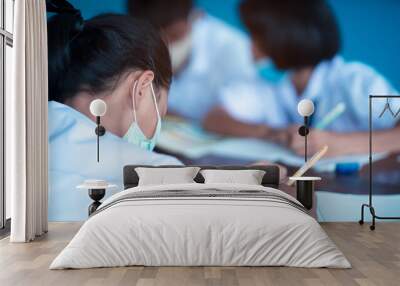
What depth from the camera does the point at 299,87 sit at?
7910 millimetres

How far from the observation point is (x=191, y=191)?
582cm

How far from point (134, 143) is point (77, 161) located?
79 centimetres

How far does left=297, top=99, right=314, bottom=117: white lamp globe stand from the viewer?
24.6 feet

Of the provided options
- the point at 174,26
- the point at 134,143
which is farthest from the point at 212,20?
the point at 134,143

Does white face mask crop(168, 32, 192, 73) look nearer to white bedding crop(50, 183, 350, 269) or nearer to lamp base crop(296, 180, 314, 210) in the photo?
lamp base crop(296, 180, 314, 210)

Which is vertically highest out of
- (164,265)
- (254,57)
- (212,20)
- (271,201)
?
(212,20)

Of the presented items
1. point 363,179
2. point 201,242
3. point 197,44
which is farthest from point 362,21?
point 201,242

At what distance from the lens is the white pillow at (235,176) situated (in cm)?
710

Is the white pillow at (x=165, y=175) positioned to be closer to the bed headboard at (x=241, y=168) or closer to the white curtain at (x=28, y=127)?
the bed headboard at (x=241, y=168)

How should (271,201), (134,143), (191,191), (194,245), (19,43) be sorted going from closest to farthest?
(194,245)
(271,201)
(191,191)
(19,43)
(134,143)

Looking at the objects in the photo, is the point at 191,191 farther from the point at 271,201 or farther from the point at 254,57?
the point at 254,57

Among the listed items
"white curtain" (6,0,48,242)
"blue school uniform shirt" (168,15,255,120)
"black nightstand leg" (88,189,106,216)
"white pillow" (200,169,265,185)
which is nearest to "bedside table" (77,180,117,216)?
"black nightstand leg" (88,189,106,216)

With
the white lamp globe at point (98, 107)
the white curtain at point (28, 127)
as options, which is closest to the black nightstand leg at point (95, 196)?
the white curtain at point (28, 127)

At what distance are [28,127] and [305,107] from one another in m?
3.33
